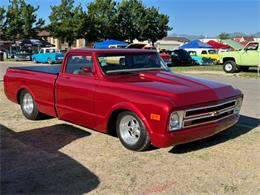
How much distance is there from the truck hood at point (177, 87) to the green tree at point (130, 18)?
4249cm

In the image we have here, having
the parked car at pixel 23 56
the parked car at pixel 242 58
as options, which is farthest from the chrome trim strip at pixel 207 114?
the parked car at pixel 23 56

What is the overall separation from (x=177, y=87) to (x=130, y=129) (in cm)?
92

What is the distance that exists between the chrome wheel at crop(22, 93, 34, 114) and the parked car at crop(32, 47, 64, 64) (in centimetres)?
2673

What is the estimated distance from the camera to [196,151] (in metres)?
6.01

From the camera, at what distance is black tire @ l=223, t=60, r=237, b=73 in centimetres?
2342

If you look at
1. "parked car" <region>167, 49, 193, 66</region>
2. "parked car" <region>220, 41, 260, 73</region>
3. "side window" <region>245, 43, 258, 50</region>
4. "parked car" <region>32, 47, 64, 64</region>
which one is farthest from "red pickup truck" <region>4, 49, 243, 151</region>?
"parked car" <region>167, 49, 193, 66</region>

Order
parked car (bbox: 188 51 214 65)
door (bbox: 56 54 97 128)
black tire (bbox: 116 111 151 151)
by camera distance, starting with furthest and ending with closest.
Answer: parked car (bbox: 188 51 214 65) < door (bbox: 56 54 97 128) < black tire (bbox: 116 111 151 151)

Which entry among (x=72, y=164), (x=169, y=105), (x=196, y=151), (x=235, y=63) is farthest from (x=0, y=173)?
(x=235, y=63)

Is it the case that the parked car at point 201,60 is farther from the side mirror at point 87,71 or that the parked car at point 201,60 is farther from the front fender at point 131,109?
the front fender at point 131,109

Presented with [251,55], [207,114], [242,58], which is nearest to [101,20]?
[242,58]

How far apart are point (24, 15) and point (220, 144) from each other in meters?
50.8

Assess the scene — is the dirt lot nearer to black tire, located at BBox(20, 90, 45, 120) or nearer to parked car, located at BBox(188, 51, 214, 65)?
black tire, located at BBox(20, 90, 45, 120)

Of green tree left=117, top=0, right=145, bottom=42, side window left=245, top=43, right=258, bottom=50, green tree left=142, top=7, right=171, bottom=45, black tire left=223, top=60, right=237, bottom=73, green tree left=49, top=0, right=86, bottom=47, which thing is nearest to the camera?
side window left=245, top=43, right=258, bottom=50

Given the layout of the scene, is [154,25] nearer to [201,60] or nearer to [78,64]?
[201,60]
